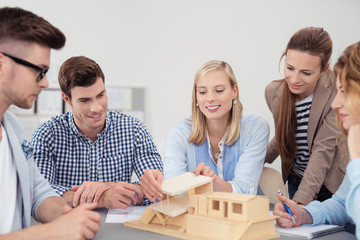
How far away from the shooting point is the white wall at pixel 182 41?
14.0 feet

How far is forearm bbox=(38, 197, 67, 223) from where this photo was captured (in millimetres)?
1466

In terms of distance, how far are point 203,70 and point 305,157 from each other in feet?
2.74

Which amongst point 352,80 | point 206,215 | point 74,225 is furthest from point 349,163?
point 74,225

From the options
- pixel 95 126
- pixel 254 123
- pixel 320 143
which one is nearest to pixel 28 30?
pixel 95 126

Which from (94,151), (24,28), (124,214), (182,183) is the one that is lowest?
(124,214)

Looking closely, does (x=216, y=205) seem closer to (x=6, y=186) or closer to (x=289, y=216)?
(x=289, y=216)

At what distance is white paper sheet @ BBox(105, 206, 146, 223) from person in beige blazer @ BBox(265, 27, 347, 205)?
86cm

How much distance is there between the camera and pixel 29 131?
13.6 feet

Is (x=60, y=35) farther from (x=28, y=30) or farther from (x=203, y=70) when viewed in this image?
(x=203, y=70)

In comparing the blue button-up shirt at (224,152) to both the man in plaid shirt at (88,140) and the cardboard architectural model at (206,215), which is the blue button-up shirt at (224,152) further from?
the cardboard architectural model at (206,215)

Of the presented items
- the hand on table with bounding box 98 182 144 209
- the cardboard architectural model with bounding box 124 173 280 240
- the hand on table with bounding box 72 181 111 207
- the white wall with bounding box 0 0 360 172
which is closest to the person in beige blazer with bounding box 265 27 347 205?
the cardboard architectural model with bounding box 124 173 280 240

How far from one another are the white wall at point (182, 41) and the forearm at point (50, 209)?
A: 9.20ft

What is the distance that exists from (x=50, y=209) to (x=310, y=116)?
60.6 inches

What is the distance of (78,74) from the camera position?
2172mm
